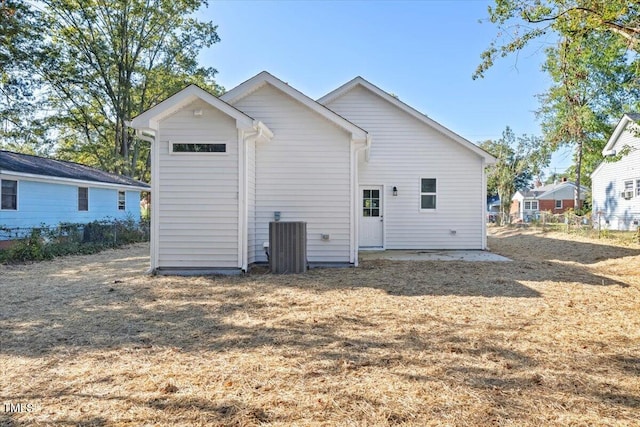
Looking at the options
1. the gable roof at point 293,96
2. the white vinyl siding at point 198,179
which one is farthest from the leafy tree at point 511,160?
the white vinyl siding at point 198,179

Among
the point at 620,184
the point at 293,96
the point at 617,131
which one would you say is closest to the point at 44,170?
the point at 293,96

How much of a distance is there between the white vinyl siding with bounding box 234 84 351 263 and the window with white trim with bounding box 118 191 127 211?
13679 mm

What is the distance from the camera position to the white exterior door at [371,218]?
1188cm

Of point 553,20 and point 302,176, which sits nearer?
point 553,20

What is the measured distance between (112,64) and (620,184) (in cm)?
3056

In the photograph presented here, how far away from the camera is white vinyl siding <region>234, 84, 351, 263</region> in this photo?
863 cm

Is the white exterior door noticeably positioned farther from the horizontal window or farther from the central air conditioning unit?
the horizontal window

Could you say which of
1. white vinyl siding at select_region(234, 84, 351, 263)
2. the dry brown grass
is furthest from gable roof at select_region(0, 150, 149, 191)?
white vinyl siding at select_region(234, 84, 351, 263)

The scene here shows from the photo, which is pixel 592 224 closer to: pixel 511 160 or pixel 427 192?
pixel 427 192

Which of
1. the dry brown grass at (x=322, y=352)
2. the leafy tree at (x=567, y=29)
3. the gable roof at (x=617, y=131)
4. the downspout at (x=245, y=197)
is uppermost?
the gable roof at (x=617, y=131)

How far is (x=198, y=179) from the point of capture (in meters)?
7.49

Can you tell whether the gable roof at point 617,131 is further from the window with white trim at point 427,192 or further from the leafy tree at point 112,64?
the leafy tree at point 112,64

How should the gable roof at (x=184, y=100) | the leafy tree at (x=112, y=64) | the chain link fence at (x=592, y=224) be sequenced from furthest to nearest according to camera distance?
→ the leafy tree at (x=112, y=64)
the chain link fence at (x=592, y=224)
the gable roof at (x=184, y=100)

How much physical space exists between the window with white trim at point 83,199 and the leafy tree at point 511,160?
28264mm
